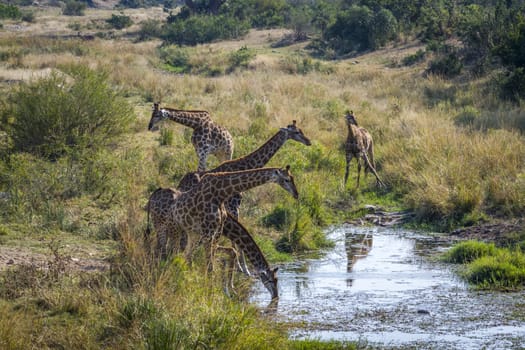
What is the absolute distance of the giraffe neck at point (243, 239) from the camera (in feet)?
32.8

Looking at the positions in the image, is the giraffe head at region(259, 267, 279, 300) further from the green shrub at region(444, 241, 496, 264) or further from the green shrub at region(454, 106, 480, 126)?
the green shrub at region(454, 106, 480, 126)

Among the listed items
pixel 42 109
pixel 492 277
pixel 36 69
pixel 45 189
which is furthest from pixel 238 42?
pixel 492 277

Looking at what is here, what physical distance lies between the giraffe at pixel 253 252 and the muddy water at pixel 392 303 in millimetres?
255

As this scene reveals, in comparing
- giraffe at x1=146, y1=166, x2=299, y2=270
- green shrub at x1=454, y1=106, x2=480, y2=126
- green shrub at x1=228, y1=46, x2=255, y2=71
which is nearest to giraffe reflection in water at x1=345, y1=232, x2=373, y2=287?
giraffe at x1=146, y1=166, x2=299, y2=270

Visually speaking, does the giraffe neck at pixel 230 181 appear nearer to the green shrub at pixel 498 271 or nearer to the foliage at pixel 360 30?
the green shrub at pixel 498 271

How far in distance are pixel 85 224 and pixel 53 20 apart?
60886mm

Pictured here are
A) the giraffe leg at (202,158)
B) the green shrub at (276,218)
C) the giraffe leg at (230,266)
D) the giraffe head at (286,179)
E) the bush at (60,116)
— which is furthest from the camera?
the bush at (60,116)

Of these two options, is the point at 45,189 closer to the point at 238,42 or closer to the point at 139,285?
the point at 139,285

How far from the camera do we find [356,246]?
13664 mm

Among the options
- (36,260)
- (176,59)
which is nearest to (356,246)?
(36,260)

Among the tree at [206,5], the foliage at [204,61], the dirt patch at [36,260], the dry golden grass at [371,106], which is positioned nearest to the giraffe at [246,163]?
the dirt patch at [36,260]

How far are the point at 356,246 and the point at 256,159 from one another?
7.86 ft

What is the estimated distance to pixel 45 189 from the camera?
1384 centimetres

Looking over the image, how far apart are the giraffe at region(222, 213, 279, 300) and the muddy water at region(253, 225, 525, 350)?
10.0 inches
